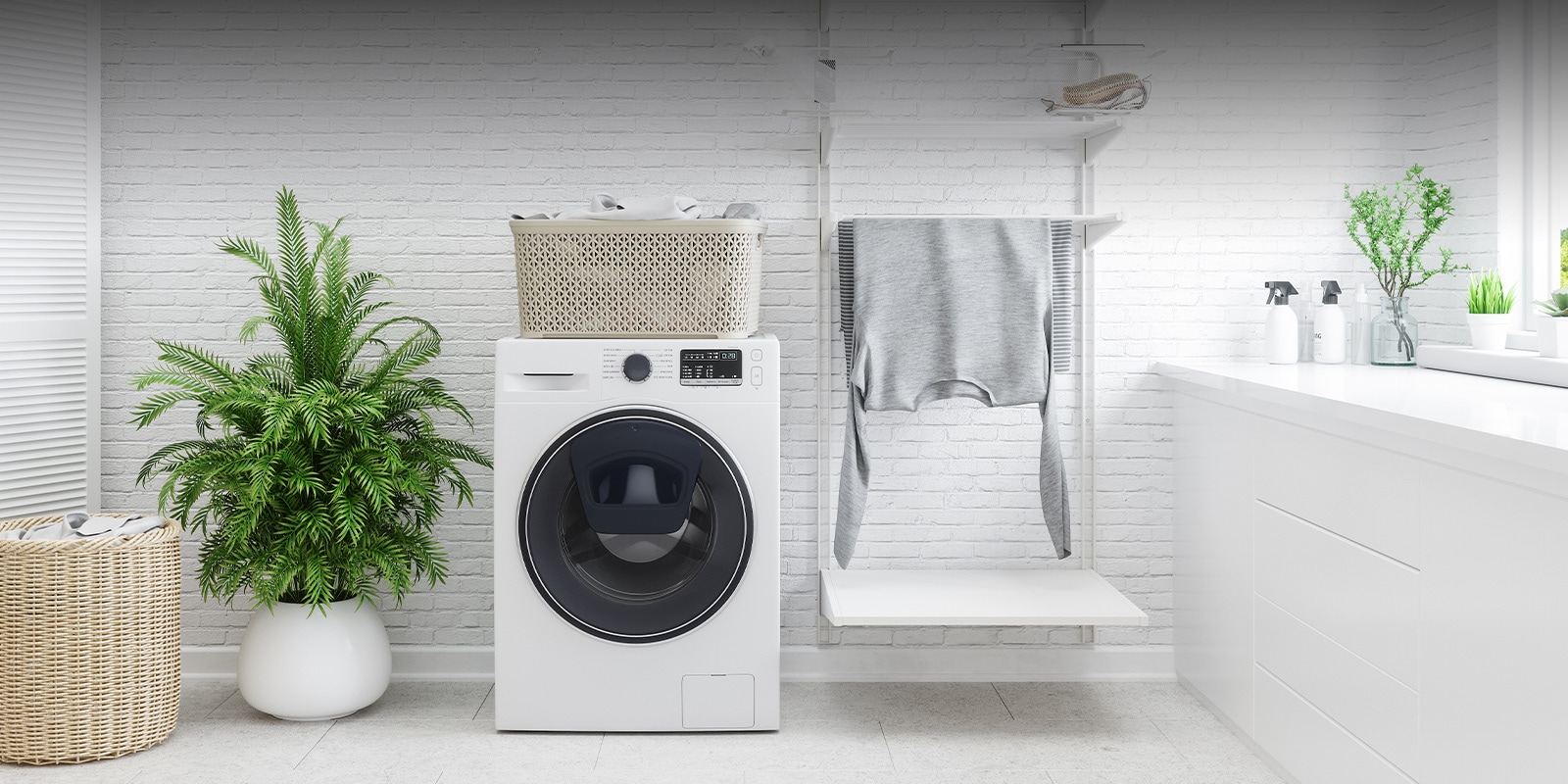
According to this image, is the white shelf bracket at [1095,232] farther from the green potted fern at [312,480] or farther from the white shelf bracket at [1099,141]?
the green potted fern at [312,480]

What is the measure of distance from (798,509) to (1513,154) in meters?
2.01

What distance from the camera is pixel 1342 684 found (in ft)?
6.64

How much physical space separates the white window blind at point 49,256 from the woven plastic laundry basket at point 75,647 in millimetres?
639

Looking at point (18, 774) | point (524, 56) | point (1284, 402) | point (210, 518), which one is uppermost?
point (524, 56)

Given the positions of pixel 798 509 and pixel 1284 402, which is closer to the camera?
pixel 1284 402

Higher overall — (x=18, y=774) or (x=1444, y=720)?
(x=1444, y=720)

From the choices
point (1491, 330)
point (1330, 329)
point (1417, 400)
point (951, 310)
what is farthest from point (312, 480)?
point (1491, 330)

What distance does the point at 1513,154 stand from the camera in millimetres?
2754

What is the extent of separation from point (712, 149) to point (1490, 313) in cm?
194

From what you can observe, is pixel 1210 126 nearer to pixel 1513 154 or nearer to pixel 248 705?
pixel 1513 154

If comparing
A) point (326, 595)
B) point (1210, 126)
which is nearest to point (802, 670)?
point (326, 595)

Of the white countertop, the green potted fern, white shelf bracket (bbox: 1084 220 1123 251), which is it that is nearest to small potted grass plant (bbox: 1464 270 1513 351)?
the white countertop

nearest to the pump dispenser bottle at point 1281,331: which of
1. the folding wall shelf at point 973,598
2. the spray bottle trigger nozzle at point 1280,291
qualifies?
the spray bottle trigger nozzle at point 1280,291

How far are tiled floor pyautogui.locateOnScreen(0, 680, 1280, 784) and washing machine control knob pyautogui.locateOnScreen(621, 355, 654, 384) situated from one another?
0.83 m
